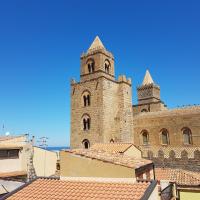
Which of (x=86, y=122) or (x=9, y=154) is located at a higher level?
(x=86, y=122)

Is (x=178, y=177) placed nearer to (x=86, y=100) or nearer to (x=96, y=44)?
(x=86, y=100)

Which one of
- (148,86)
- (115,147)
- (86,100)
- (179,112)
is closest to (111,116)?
(86,100)

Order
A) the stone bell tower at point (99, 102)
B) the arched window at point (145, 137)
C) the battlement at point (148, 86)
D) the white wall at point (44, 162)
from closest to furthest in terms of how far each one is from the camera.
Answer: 1. the white wall at point (44, 162)
2. the stone bell tower at point (99, 102)
3. the arched window at point (145, 137)
4. the battlement at point (148, 86)

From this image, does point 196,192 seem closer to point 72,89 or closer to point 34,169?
point 34,169

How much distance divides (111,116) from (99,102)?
8.38 ft

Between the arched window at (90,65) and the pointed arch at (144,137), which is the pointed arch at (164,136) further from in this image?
the arched window at (90,65)

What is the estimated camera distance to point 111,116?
34.1 meters

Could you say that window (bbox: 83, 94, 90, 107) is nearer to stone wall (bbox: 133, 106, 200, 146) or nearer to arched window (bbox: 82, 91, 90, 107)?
arched window (bbox: 82, 91, 90, 107)

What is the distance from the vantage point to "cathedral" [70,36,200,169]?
33.3m

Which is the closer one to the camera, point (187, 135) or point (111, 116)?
point (111, 116)

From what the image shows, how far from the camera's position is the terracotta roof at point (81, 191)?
10.0 meters

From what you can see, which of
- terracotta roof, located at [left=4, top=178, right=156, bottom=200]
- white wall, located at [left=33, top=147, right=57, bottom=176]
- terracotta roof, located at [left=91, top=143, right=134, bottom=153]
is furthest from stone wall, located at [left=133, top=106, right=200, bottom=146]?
terracotta roof, located at [left=4, top=178, right=156, bottom=200]

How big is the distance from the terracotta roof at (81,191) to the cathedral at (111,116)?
2027 cm

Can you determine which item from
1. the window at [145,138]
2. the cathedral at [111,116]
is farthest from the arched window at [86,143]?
the window at [145,138]
